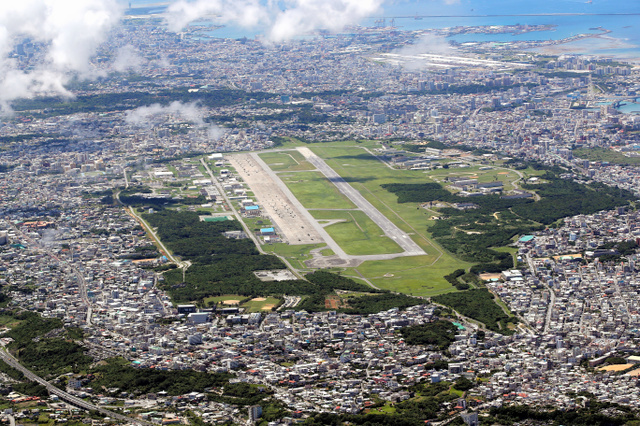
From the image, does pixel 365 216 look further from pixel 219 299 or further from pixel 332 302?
pixel 219 299

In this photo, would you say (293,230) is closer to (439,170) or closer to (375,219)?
(375,219)

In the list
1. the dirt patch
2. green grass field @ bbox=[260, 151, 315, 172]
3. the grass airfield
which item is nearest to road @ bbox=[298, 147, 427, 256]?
the grass airfield

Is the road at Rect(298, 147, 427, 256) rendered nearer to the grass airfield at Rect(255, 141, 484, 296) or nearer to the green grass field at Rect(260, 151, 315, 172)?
the grass airfield at Rect(255, 141, 484, 296)

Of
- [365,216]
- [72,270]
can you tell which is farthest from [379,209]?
[72,270]

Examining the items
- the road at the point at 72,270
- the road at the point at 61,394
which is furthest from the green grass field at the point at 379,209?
the road at the point at 61,394

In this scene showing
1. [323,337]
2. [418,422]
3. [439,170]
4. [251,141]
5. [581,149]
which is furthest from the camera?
[251,141]

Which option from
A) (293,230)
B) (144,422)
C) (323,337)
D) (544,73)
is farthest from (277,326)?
(544,73)
